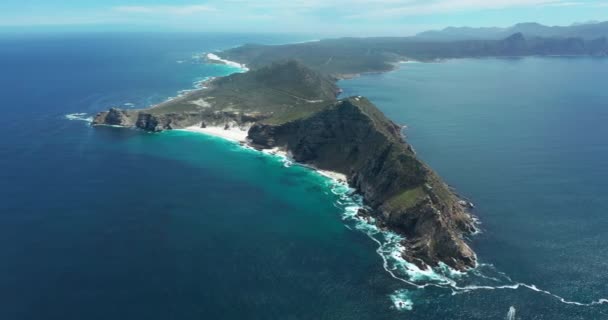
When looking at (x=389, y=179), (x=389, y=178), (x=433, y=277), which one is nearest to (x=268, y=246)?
(x=433, y=277)

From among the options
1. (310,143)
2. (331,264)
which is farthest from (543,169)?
(331,264)

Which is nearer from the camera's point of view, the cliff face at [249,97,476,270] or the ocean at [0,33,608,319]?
the ocean at [0,33,608,319]

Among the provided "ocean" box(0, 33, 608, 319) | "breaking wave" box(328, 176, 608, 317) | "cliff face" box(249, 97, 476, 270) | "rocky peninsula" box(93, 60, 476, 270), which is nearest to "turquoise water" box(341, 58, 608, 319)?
"ocean" box(0, 33, 608, 319)

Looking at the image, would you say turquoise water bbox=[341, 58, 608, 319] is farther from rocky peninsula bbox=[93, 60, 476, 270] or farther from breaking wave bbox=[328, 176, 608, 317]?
rocky peninsula bbox=[93, 60, 476, 270]

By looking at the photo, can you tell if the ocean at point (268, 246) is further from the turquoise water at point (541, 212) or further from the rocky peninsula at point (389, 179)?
the rocky peninsula at point (389, 179)

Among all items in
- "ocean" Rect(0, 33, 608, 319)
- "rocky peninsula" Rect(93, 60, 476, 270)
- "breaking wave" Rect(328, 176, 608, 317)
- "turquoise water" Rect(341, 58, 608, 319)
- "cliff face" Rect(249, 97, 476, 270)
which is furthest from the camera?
"cliff face" Rect(249, 97, 476, 270)

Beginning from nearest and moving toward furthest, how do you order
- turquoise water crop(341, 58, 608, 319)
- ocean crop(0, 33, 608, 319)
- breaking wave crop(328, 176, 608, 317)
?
ocean crop(0, 33, 608, 319)
breaking wave crop(328, 176, 608, 317)
turquoise water crop(341, 58, 608, 319)

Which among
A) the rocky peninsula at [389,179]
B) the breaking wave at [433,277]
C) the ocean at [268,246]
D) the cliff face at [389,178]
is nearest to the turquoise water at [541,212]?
the ocean at [268,246]

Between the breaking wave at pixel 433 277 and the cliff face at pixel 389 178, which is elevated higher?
the cliff face at pixel 389 178
